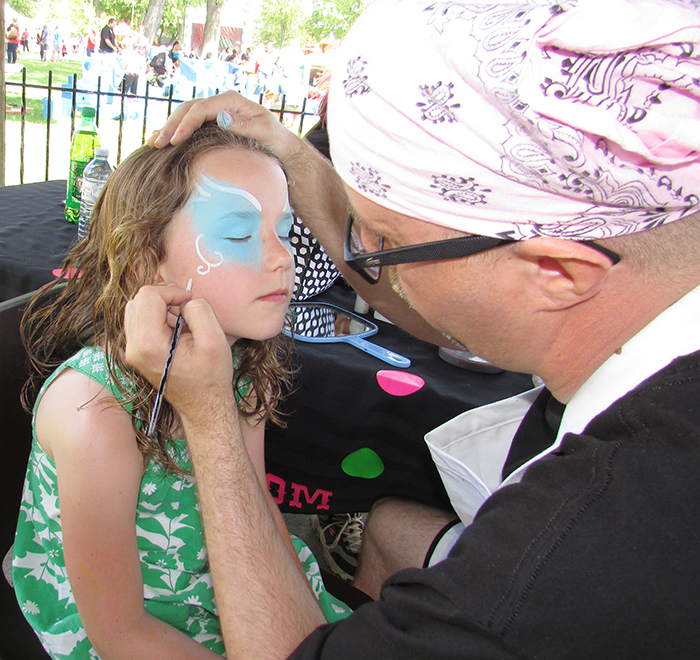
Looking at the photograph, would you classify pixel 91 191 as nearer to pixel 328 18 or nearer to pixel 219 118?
pixel 219 118

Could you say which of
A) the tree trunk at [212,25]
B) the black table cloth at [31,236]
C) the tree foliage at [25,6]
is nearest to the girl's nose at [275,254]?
the black table cloth at [31,236]

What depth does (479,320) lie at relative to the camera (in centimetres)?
88

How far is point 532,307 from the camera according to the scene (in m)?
0.82

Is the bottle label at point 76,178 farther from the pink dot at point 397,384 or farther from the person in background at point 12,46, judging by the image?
the person in background at point 12,46

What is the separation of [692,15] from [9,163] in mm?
7493

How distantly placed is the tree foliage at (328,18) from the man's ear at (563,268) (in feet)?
114

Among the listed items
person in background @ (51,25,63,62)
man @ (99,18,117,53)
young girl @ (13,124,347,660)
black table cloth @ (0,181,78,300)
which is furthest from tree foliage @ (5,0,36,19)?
young girl @ (13,124,347,660)

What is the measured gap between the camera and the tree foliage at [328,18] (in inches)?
1257

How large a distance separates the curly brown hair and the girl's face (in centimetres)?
3

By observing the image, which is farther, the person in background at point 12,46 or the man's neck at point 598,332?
the person in background at point 12,46

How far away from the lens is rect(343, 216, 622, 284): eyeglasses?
777mm

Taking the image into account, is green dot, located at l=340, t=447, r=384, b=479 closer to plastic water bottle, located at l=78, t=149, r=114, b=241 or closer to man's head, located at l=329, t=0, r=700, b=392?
man's head, located at l=329, t=0, r=700, b=392

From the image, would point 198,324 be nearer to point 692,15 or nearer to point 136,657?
point 136,657

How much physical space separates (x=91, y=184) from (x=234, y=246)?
3.95 feet
